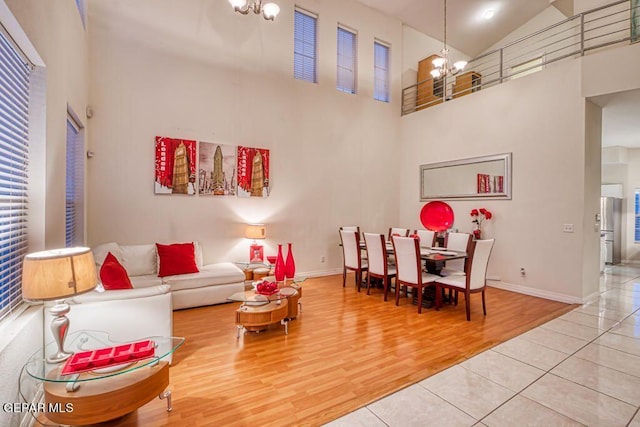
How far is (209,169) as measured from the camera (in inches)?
199

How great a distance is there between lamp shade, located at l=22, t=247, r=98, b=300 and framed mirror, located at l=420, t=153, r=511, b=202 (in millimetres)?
5783

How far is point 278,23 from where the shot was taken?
5660mm

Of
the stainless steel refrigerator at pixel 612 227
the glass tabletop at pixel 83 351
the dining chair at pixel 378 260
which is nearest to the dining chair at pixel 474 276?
the dining chair at pixel 378 260

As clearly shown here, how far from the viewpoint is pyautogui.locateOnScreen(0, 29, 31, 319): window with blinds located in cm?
182

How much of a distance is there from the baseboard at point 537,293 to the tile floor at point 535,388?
40.1 inches

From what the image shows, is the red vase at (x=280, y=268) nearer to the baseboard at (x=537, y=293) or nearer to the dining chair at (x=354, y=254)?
the dining chair at (x=354, y=254)

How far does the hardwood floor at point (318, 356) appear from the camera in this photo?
205 cm

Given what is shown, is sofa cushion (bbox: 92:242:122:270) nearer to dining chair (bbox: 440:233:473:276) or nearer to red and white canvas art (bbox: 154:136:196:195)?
red and white canvas art (bbox: 154:136:196:195)

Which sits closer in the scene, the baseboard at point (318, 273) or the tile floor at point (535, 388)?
the tile floor at point (535, 388)

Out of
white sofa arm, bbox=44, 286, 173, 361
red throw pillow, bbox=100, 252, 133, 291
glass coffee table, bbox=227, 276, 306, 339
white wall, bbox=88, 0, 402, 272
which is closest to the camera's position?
white sofa arm, bbox=44, 286, 173, 361

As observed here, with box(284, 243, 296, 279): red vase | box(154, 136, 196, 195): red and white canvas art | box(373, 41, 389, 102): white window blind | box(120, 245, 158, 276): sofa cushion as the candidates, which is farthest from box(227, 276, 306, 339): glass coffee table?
box(373, 41, 389, 102): white window blind

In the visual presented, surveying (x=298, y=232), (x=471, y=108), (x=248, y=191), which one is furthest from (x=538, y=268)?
(x=248, y=191)

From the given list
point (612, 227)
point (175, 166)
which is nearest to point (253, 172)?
point (175, 166)

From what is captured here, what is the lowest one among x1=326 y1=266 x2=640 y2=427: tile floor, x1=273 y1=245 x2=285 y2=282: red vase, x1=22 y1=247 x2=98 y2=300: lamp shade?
x1=326 y1=266 x2=640 y2=427: tile floor
